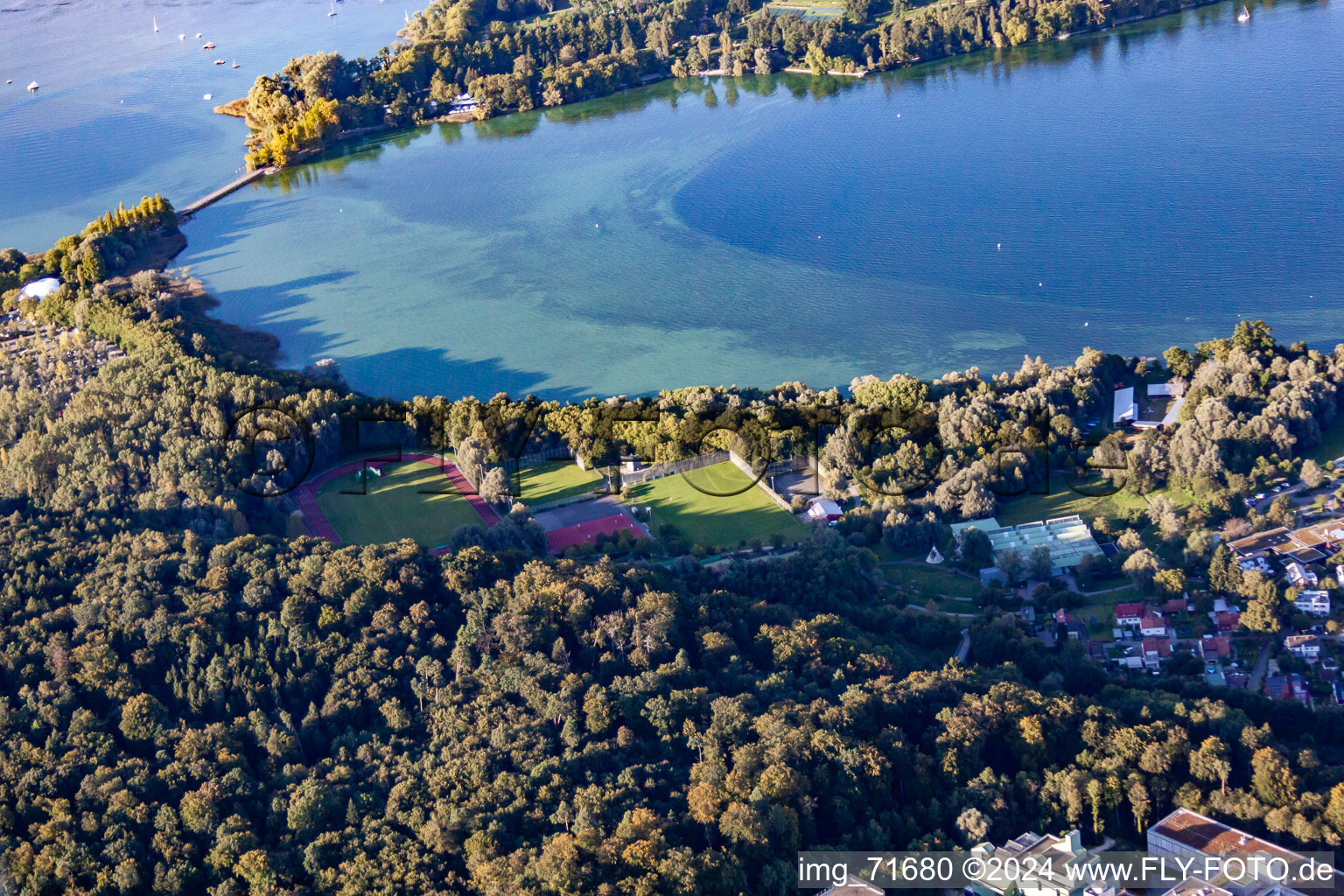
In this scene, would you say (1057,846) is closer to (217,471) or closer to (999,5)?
(217,471)

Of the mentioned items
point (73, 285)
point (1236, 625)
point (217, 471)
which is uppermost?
point (73, 285)

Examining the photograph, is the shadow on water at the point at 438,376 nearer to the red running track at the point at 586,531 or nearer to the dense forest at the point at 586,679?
the dense forest at the point at 586,679

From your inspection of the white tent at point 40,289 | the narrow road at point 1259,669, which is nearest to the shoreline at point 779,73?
the white tent at point 40,289

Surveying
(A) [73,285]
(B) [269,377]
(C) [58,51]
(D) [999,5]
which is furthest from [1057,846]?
(C) [58,51]

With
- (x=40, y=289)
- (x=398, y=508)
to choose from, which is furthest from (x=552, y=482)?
(x=40, y=289)

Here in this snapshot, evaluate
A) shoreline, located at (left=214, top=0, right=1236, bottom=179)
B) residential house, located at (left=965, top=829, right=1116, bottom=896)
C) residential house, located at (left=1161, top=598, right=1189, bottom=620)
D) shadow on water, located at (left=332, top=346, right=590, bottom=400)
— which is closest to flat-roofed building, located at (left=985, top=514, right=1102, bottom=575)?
residential house, located at (left=1161, top=598, right=1189, bottom=620)
